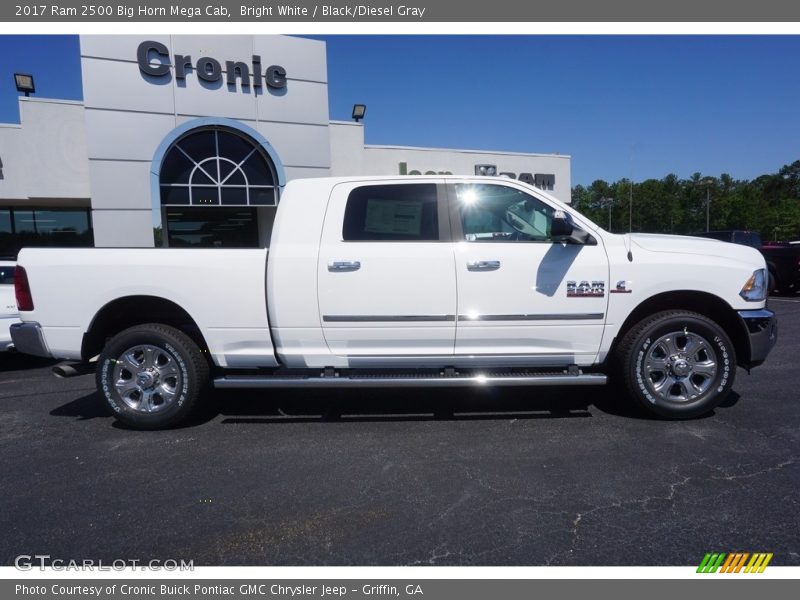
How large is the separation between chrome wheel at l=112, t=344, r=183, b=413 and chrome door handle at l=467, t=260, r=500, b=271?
8.43 feet

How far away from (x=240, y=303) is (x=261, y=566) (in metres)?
2.29

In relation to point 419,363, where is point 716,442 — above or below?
below

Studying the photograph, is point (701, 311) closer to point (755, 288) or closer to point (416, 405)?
point (755, 288)

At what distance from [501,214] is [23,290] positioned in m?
4.03

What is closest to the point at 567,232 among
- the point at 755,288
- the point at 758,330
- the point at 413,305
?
the point at 413,305

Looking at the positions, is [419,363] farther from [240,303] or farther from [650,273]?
[650,273]

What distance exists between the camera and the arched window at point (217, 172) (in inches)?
567

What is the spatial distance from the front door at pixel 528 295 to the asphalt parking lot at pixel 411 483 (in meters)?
0.66

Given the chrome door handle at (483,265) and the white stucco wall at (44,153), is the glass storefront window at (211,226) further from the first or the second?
the chrome door handle at (483,265)

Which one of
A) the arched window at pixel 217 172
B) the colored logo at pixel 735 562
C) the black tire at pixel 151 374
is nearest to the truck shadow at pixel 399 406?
the black tire at pixel 151 374

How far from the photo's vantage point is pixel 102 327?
4645 millimetres

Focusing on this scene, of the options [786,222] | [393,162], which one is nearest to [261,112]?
[393,162]

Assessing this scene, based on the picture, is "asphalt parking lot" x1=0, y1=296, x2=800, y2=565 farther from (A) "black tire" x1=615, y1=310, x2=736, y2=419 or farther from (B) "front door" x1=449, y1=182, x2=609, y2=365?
(B) "front door" x1=449, y1=182, x2=609, y2=365

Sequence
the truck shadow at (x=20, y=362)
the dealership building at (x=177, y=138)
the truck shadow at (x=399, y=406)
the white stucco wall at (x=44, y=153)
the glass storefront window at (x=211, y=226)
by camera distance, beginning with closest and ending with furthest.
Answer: the truck shadow at (x=399, y=406)
the truck shadow at (x=20, y=362)
the dealership building at (x=177, y=138)
the white stucco wall at (x=44, y=153)
the glass storefront window at (x=211, y=226)
